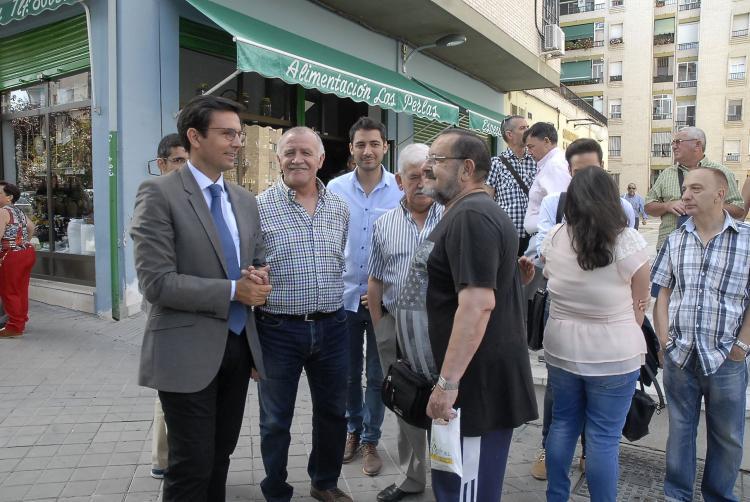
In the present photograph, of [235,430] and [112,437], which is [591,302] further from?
[112,437]

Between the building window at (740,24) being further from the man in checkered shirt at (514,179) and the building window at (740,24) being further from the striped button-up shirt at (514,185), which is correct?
the striped button-up shirt at (514,185)

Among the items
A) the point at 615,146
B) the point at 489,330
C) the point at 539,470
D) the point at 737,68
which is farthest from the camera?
the point at 615,146

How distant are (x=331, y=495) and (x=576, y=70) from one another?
46487 millimetres

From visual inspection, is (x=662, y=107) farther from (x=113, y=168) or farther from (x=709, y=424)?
(x=709, y=424)

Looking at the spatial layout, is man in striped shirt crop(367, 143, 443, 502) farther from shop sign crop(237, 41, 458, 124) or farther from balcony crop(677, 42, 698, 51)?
balcony crop(677, 42, 698, 51)

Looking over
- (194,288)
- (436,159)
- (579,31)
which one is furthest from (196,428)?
(579,31)

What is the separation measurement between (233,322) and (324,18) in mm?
7263

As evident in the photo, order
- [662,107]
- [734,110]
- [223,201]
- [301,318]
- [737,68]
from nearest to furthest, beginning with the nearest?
[223,201], [301,318], [734,110], [737,68], [662,107]

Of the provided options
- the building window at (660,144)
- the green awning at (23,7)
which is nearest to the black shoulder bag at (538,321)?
the green awning at (23,7)

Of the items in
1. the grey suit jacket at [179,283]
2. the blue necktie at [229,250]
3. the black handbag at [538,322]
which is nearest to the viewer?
the grey suit jacket at [179,283]

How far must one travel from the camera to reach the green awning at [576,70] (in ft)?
144

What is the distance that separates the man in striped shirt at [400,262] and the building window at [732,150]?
43.3 m

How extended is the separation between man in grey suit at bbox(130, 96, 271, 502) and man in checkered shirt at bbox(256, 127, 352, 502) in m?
0.37

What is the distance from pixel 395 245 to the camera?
315cm
